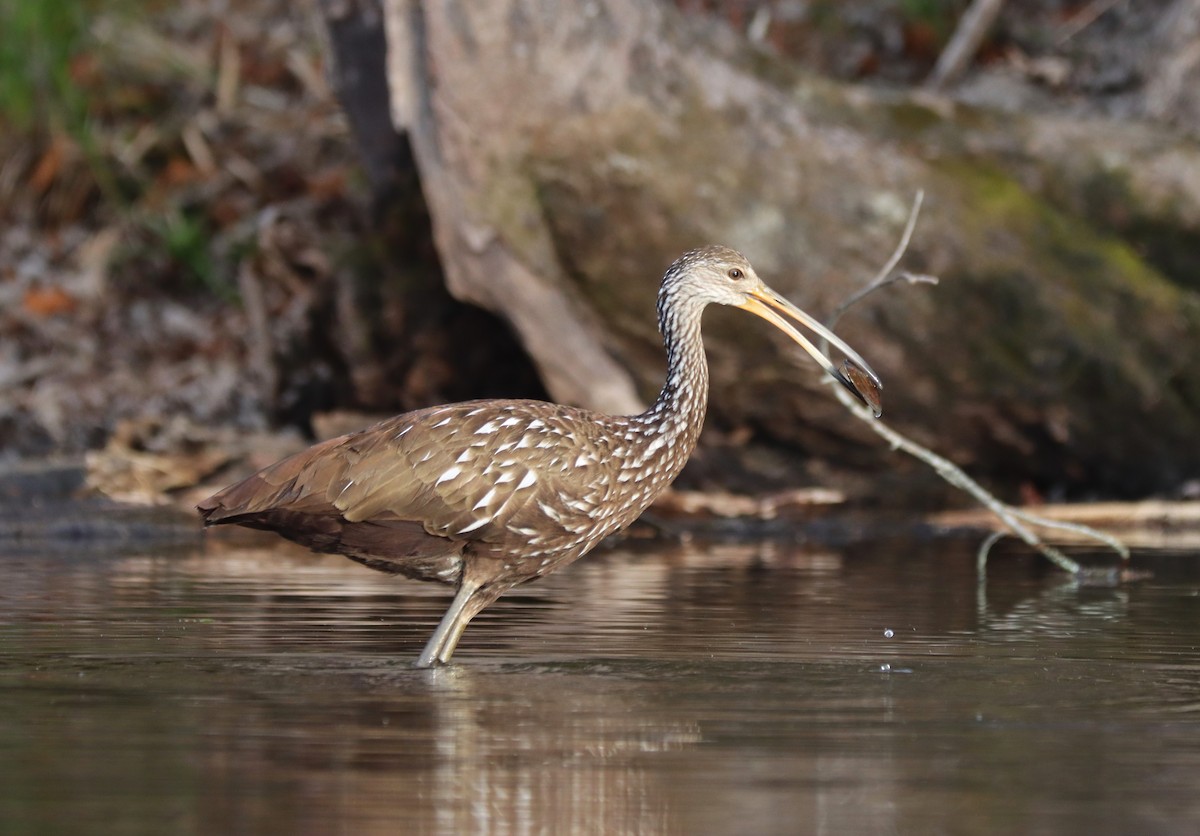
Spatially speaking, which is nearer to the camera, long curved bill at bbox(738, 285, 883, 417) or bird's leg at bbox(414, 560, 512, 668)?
bird's leg at bbox(414, 560, 512, 668)

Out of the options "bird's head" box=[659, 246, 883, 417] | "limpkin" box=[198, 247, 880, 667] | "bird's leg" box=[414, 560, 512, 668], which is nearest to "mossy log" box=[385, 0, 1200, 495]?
"bird's head" box=[659, 246, 883, 417]

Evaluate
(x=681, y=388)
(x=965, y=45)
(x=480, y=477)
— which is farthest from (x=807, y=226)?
(x=965, y=45)

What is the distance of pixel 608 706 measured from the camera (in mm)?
6531

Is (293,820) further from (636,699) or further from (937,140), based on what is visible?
(937,140)

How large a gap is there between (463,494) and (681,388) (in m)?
1.15

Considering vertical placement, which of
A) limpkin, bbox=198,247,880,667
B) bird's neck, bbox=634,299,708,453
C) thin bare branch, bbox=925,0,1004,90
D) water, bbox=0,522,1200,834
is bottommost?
water, bbox=0,522,1200,834

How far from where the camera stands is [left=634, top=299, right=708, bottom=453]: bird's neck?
8281 mm

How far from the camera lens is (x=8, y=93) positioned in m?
18.0

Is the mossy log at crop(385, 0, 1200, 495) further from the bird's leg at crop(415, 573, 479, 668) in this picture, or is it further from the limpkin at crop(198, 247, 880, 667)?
the bird's leg at crop(415, 573, 479, 668)

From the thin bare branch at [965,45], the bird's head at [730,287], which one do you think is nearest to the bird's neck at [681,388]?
the bird's head at [730,287]

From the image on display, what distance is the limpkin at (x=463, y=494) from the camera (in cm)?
770

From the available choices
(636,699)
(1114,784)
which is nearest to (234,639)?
(636,699)

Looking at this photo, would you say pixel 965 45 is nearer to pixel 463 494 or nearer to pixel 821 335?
pixel 821 335

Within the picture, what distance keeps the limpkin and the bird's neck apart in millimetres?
104
